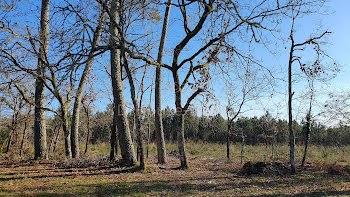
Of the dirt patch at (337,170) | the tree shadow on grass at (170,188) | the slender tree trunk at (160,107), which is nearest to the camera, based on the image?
the tree shadow on grass at (170,188)

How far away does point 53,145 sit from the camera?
789 inches

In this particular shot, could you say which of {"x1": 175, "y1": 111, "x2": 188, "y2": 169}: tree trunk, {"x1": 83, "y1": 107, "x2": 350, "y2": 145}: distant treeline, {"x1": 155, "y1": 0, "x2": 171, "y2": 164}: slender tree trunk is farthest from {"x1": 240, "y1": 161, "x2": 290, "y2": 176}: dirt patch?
{"x1": 155, "y1": 0, "x2": 171, "y2": 164}: slender tree trunk

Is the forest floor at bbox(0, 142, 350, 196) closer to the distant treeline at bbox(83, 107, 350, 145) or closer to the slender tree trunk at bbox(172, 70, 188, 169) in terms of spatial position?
the slender tree trunk at bbox(172, 70, 188, 169)

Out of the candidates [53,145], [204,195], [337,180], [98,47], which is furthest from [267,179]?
[53,145]

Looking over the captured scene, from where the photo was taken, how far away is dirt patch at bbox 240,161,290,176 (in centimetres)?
852

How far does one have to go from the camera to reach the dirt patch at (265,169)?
852 centimetres

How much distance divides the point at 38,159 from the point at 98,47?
784cm

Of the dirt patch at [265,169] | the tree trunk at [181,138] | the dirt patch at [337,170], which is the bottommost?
the dirt patch at [337,170]

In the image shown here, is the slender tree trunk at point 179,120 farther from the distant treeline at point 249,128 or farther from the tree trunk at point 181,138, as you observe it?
the distant treeline at point 249,128

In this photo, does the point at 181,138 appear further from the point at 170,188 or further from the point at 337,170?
the point at 337,170

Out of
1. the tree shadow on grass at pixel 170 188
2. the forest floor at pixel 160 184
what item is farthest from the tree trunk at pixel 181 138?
the tree shadow on grass at pixel 170 188

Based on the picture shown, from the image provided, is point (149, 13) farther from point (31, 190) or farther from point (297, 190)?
point (297, 190)

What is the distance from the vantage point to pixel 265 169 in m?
8.53

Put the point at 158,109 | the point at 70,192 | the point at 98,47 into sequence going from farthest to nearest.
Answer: the point at 158,109
the point at 98,47
the point at 70,192
